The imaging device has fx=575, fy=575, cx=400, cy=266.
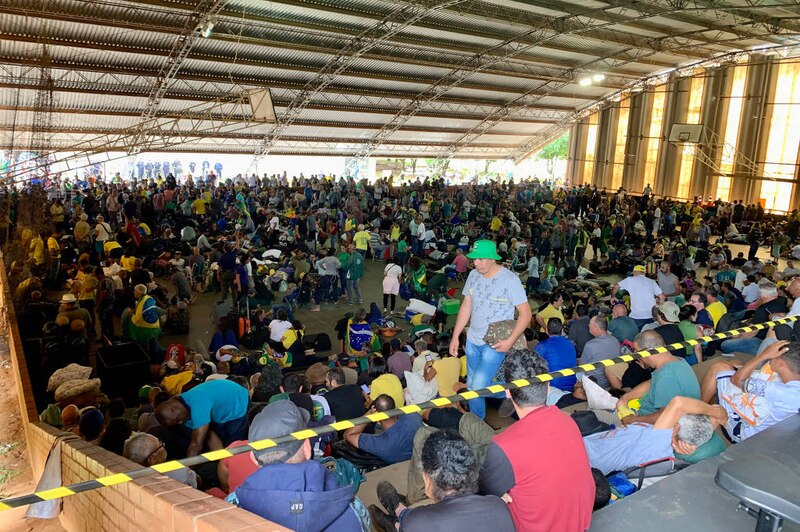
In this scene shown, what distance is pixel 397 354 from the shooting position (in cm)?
585

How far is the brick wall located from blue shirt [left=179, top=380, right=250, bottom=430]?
804mm

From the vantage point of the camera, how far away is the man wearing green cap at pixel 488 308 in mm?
4043

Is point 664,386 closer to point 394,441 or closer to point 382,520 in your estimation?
point 394,441

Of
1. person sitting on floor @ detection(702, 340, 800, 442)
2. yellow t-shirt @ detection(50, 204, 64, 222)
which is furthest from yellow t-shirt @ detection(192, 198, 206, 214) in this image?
person sitting on floor @ detection(702, 340, 800, 442)

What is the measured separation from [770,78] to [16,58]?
88.6 feet

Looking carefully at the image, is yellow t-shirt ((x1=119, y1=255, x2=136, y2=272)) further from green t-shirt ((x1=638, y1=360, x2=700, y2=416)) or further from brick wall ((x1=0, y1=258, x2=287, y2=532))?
green t-shirt ((x1=638, y1=360, x2=700, y2=416))

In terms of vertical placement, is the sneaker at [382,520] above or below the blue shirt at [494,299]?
below

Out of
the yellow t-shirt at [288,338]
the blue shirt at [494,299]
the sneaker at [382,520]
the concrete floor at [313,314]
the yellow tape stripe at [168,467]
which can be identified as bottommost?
the concrete floor at [313,314]

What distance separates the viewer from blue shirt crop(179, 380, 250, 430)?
4.32 m

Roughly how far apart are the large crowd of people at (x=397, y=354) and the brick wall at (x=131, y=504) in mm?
181

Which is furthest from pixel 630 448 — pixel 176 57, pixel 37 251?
pixel 176 57

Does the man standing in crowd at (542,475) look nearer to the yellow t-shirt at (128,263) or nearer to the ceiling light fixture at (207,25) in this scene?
the yellow t-shirt at (128,263)

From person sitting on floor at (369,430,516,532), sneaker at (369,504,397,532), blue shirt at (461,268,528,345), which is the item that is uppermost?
blue shirt at (461,268,528,345)

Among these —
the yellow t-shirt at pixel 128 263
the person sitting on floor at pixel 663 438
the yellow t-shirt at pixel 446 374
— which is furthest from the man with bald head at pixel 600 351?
the yellow t-shirt at pixel 128 263
